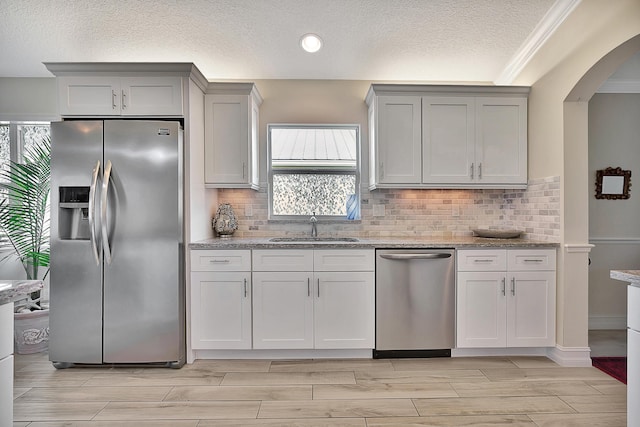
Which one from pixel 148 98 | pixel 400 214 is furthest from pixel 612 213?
pixel 148 98

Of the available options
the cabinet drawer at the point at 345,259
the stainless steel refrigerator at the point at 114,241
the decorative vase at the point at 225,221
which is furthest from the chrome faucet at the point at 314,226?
the stainless steel refrigerator at the point at 114,241

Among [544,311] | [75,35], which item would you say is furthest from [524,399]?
[75,35]

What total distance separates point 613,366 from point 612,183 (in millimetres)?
1895

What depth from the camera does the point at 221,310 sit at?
9.51 ft

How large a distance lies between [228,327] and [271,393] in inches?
27.6

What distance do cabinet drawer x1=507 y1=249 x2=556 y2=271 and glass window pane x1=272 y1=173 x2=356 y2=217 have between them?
5.08 feet

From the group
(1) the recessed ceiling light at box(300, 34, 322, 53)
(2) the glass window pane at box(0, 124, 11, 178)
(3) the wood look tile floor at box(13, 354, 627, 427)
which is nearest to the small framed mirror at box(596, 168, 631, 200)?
(3) the wood look tile floor at box(13, 354, 627, 427)

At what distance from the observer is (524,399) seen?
2.32 m

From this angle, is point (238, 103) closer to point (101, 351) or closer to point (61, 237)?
point (61, 237)

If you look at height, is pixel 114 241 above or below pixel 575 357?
above

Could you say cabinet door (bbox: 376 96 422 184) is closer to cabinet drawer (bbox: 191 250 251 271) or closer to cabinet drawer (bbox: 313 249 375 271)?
cabinet drawer (bbox: 313 249 375 271)

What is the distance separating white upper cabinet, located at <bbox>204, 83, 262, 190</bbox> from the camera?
3238mm

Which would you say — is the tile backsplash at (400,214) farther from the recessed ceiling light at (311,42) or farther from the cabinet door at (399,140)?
the recessed ceiling light at (311,42)

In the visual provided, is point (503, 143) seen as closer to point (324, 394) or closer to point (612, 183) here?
point (612, 183)
